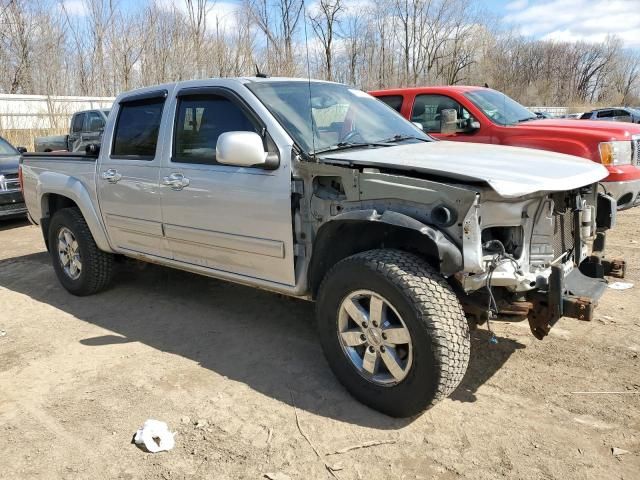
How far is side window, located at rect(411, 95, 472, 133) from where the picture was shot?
7.19 m

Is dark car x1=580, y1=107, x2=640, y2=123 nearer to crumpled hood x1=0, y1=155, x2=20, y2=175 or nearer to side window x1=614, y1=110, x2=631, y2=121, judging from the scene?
side window x1=614, y1=110, x2=631, y2=121

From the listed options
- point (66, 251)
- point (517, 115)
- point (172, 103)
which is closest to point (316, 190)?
point (172, 103)

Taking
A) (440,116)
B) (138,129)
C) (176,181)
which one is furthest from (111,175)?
(440,116)

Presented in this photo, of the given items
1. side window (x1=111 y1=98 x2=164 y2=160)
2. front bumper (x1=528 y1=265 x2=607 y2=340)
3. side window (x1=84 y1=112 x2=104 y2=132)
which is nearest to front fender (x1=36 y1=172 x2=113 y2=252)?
side window (x1=111 y1=98 x2=164 y2=160)

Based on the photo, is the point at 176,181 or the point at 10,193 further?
the point at 10,193

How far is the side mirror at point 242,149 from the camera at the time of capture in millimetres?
3385

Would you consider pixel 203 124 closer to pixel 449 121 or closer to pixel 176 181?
pixel 176 181

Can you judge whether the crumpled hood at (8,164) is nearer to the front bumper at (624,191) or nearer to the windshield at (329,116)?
the windshield at (329,116)

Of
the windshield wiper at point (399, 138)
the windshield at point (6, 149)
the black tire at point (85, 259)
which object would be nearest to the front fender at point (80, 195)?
the black tire at point (85, 259)

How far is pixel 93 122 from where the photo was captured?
14.7 meters

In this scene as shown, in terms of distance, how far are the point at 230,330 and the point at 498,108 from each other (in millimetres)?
4936

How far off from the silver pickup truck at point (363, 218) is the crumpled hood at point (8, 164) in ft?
17.8

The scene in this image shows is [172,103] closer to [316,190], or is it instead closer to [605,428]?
[316,190]

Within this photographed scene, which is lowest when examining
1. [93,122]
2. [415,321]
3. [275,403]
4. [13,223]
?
[275,403]
